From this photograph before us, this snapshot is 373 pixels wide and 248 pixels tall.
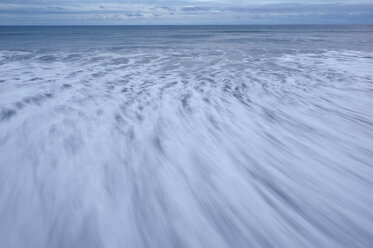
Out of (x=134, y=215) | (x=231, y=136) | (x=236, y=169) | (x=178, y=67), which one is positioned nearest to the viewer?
(x=134, y=215)

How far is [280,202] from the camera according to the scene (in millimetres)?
2553

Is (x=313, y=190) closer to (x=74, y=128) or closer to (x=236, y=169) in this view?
(x=236, y=169)

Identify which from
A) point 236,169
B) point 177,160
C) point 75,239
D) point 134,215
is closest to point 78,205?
point 75,239

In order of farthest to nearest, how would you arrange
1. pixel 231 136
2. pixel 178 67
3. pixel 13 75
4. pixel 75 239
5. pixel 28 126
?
pixel 178 67, pixel 13 75, pixel 28 126, pixel 231 136, pixel 75 239

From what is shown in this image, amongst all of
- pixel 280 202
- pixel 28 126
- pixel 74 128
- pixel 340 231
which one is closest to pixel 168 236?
pixel 280 202

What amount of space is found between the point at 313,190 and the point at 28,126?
4.61 metres

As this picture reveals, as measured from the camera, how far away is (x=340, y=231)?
7.15ft

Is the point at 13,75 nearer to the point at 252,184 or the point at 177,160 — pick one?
the point at 177,160

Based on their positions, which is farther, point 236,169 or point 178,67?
point 178,67

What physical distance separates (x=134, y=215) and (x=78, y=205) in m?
0.62

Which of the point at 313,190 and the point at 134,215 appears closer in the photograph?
the point at 134,215

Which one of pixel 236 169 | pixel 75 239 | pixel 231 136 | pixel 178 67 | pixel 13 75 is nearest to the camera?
pixel 75 239

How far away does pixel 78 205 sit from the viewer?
2.52m

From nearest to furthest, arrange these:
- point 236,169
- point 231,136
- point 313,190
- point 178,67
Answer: point 313,190 < point 236,169 < point 231,136 < point 178,67
